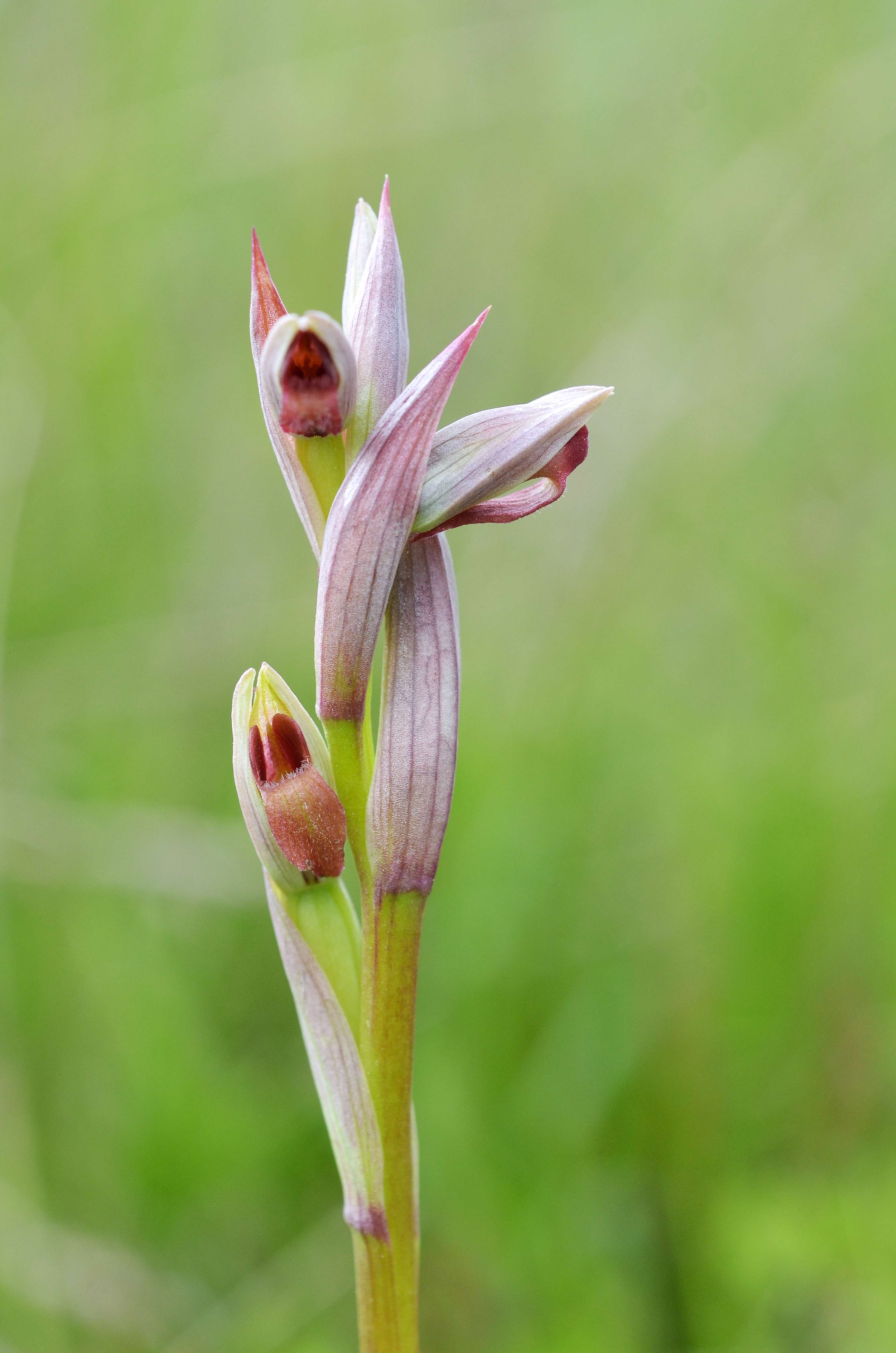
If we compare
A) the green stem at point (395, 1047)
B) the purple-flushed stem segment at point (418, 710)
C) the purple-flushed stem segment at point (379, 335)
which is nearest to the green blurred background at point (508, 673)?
the green stem at point (395, 1047)

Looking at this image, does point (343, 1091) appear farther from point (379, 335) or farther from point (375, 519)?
point (379, 335)

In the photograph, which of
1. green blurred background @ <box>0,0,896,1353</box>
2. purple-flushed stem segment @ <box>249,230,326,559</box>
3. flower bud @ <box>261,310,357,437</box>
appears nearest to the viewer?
flower bud @ <box>261,310,357,437</box>

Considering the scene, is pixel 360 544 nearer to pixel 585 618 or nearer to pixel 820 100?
pixel 585 618

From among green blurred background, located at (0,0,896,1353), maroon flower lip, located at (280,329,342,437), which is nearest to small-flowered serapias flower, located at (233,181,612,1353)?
maroon flower lip, located at (280,329,342,437)

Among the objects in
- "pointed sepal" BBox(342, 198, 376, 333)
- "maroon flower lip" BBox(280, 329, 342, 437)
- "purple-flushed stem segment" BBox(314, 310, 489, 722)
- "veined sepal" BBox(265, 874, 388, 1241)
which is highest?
"pointed sepal" BBox(342, 198, 376, 333)

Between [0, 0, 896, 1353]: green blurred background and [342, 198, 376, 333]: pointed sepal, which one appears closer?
[342, 198, 376, 333]: pointed sepal

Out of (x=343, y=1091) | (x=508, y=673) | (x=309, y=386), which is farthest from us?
(x=508, y=673)

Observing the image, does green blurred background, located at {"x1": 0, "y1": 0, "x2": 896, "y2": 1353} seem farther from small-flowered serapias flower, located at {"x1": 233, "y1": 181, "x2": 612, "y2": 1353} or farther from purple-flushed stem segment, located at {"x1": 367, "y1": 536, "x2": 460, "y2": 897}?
purple-flushed stem segment, located at {"x1": 367, "y1": 536, "x2": 460, "y2": 897}

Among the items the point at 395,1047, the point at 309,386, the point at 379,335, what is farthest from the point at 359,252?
the point at 395,1047
